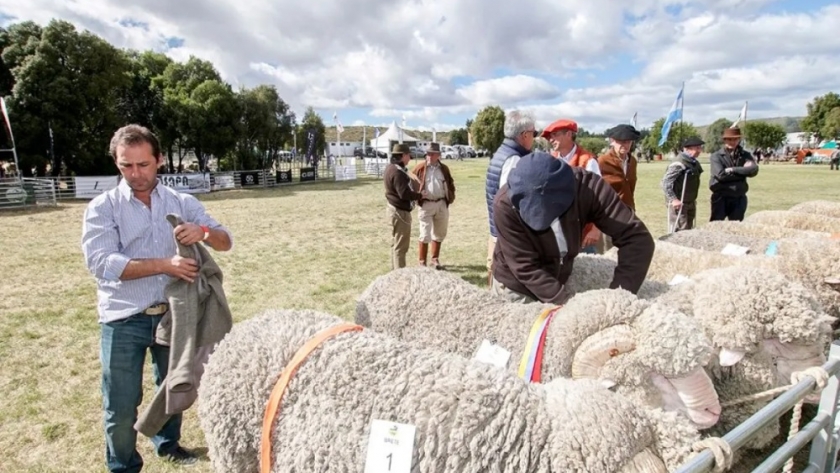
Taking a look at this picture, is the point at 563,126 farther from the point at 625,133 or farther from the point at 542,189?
the point at 542,189

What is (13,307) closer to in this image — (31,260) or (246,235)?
(31,260)

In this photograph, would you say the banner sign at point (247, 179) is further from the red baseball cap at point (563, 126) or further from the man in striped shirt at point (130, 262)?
the man in striped shirt at point (130, 262)

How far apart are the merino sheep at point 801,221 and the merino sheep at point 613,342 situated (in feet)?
15.2

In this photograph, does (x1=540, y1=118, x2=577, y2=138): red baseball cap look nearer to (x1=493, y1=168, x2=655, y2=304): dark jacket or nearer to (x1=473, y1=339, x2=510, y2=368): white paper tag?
(x1=493, y1=168, x2=655, y2=304): dark jacket

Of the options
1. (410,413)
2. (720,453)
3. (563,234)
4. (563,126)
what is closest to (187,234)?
(410,413)

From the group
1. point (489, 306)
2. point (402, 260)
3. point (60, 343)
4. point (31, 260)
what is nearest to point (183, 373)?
point (489, 306)

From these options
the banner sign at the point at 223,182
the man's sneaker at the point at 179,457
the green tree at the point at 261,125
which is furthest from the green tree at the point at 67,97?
the man's sneaker at the point at 179,457

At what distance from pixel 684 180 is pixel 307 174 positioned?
29.0 metres

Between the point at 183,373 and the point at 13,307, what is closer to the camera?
the point at 183,373

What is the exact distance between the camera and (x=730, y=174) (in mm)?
6535

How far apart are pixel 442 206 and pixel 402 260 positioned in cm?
105

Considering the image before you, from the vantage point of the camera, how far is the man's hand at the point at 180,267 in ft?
7.72

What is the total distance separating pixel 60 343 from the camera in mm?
5117

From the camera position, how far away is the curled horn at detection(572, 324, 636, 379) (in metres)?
1.97
